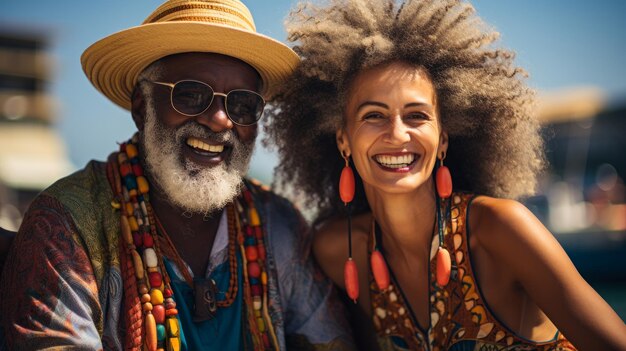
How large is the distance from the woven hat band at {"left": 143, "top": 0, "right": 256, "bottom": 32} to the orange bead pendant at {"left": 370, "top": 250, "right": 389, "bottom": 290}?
64.0 inches

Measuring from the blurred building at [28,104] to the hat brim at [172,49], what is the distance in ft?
64.7

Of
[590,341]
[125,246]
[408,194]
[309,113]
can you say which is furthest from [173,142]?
[590,341]

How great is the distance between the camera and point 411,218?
362cm

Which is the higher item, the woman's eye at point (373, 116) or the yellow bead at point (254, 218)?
the woman's eye at point (373, 116)

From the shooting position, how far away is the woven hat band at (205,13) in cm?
349

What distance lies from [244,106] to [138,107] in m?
0.79

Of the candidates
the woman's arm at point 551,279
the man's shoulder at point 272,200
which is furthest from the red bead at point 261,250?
the woman's arm at point 551,279

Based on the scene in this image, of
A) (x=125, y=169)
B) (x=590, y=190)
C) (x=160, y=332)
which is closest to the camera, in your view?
(x=160, y=332)

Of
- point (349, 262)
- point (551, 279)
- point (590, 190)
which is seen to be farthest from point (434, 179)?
point (590, 190)

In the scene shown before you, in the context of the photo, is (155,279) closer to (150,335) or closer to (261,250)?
(150,335)

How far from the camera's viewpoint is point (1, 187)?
17344mm

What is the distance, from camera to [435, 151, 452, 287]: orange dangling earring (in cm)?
336

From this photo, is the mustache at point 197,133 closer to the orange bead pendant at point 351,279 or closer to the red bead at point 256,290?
the red bead at point 256,290

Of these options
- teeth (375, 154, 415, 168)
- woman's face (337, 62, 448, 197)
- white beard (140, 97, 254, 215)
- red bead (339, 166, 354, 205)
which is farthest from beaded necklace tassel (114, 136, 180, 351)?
teeth (375, 154, 415, 168)
